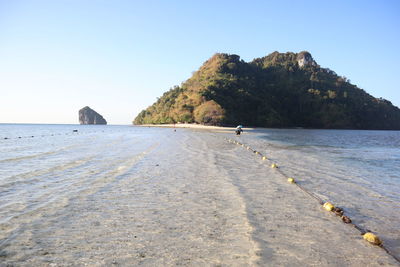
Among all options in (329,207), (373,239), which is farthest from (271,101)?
(373,239)

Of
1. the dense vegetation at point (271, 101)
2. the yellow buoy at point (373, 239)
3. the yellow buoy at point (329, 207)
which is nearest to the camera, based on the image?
the yellow buoy at point (373, 239)

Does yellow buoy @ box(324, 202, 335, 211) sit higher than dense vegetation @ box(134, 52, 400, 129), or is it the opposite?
dense vegetation @ box(134, 52, 400, 129)

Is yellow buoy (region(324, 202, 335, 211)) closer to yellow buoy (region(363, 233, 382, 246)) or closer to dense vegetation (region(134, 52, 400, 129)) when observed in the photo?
yellow buoy (region(363, 233, 382, 246))

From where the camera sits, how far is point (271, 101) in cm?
14112

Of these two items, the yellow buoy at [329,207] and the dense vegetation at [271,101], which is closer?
the yellow buoy at [329,207]

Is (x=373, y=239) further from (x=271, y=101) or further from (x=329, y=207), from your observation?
(x=271, y=101)

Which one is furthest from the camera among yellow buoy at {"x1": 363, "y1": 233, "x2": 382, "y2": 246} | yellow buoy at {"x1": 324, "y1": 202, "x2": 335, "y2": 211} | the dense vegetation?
the dense vegetation

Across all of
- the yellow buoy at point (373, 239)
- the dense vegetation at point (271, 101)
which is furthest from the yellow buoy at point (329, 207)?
the dense vegetation at point (271, 101)

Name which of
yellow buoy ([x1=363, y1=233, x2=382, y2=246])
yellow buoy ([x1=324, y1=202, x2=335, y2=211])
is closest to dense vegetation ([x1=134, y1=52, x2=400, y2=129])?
yellow buoy ([x1=324, y1=202, x2=335, y2=211])

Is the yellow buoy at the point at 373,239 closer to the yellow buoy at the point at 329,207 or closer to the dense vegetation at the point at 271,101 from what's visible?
the yellow buoy at the point at 329,207

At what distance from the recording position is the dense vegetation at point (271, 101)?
12131cm

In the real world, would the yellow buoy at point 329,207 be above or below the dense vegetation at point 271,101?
below

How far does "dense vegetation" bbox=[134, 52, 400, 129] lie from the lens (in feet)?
398

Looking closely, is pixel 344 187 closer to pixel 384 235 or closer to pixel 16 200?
pixel 384 235
